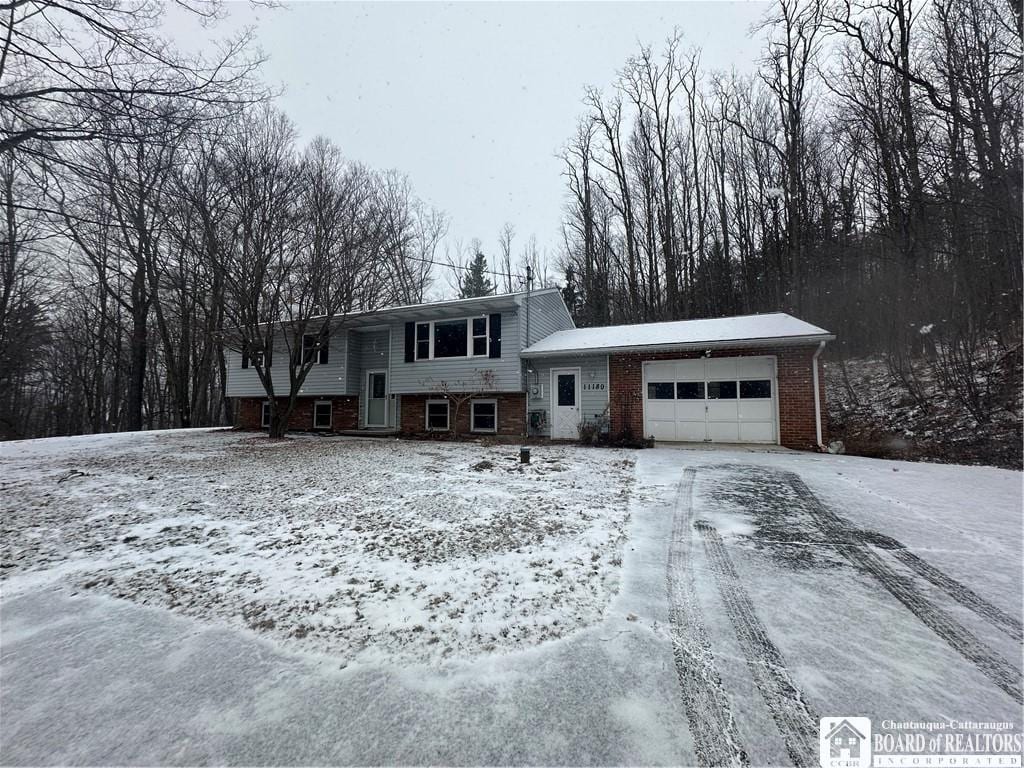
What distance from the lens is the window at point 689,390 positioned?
1084cm

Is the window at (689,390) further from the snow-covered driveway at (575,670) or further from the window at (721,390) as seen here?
the snow-covered driveway at (575,670)

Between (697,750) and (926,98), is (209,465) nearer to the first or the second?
(697,750)

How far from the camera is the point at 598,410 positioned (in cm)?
1169

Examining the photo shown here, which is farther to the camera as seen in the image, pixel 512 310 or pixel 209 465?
pixel 512 310

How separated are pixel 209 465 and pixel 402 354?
7.13 meters

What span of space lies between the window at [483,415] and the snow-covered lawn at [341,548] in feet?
20.2

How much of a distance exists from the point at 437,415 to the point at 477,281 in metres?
15.3

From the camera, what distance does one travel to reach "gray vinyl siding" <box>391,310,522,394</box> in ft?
40.0

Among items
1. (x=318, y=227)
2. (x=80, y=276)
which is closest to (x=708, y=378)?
(x=318, y=227)

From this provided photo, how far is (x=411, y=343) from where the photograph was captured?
44.6ft

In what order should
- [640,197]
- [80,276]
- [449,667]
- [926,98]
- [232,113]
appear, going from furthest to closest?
1. [640,197]
2. [80,276]
3. [926,98]
4. [232,113]
5. [449,667]

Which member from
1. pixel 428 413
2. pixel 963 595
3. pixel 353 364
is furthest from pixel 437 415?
pixel 963 595

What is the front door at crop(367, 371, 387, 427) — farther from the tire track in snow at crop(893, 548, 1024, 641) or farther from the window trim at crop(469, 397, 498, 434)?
the tire track in snow at crop(893, 548, 1024, 641)

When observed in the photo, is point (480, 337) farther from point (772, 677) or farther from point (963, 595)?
point (772, 677)
